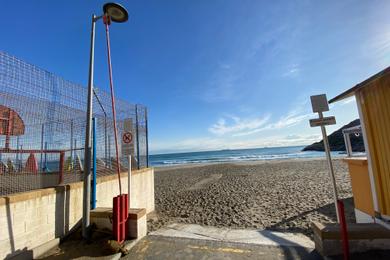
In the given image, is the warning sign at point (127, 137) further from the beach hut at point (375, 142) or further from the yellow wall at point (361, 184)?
the yellow wall at point (361, 184)

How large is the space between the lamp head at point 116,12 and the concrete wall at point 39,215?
364 cm

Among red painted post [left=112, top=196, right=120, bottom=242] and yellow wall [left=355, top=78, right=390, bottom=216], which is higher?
yellow wall [left=355, top=78, right=390, bottom=216]

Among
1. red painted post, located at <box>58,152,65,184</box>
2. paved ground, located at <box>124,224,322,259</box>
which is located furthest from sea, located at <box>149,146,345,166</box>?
red painted post, located at <box>58,152,65,184</box>

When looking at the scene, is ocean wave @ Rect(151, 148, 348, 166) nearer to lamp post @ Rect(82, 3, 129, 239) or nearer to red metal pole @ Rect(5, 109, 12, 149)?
lamp post @ Rect(82, 3, 129, 239)

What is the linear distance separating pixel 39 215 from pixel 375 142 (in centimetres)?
622

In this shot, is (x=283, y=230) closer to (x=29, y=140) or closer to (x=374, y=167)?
(x=374, y=167)

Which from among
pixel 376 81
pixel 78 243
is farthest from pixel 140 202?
pixel 376 81

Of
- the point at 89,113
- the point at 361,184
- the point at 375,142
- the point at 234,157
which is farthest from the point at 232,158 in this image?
the point at 89,113

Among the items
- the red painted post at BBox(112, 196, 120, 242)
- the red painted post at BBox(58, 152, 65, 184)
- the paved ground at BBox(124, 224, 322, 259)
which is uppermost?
the red painted post at BBox(58, 152, 65, 184)

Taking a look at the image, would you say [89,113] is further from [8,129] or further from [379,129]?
[379,129]

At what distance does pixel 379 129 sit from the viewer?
13.0 feet

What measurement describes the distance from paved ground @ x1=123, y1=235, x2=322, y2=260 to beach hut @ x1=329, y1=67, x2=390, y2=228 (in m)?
1.69

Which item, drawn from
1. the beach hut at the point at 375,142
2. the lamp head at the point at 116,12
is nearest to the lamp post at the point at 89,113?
the lamp head at the point at 116,12

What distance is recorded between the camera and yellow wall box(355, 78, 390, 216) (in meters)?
3.80
